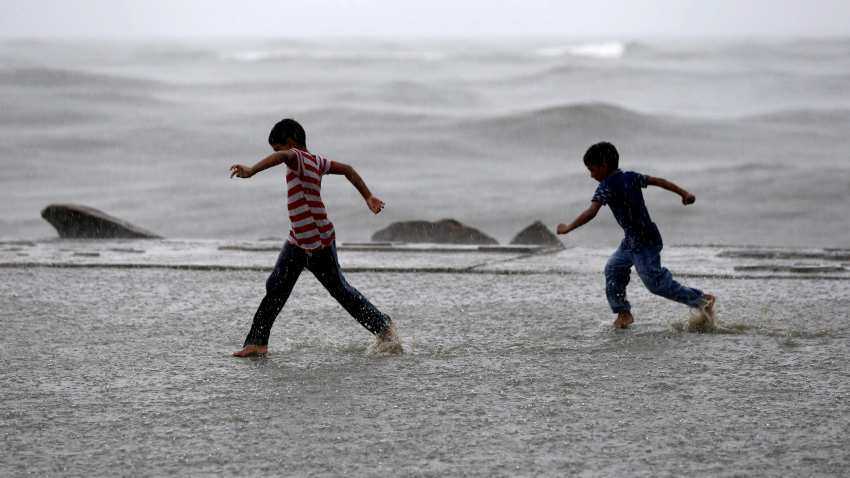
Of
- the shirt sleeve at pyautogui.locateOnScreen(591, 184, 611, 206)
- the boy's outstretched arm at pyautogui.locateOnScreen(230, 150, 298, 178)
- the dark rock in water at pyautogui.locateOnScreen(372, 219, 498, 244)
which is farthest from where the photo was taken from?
the dark rock in water at pyautogui.locateOnScreen(372, 219, 498, 244)

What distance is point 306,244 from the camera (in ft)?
20.4

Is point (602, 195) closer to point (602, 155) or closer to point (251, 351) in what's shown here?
point (602, 155)

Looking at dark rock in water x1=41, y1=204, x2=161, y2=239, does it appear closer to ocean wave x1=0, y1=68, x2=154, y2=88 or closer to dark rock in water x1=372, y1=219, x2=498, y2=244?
dark rock in water x1=372, y1=219, x2=498, y2=244

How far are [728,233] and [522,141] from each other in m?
17.3

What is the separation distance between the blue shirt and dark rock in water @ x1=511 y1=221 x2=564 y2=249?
520cm

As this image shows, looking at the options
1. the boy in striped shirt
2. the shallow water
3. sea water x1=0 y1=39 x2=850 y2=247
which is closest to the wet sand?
the shallow water

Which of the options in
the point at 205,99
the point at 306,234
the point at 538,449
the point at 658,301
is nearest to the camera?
the point at 538,449

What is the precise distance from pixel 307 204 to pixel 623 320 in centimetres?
204

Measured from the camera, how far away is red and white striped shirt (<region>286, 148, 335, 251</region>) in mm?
6113

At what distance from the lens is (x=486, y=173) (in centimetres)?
2902

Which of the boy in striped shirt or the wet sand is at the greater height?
the boy in striped shirt

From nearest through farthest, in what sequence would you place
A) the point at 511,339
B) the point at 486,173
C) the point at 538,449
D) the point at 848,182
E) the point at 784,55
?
1. the point at 538,449
2. the point at 511,339
3. the point at 848,182
4. the point at 486,173
5. the point at 784,55

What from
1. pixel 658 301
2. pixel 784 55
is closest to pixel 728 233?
pixel 658 301

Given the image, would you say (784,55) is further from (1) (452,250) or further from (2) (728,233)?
(1) (452,250)
